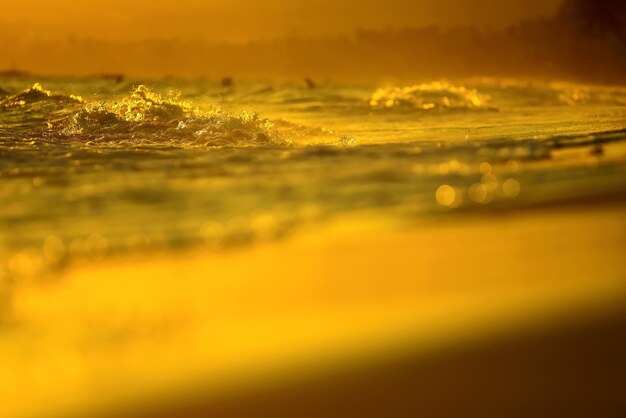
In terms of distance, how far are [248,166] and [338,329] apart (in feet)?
11.8

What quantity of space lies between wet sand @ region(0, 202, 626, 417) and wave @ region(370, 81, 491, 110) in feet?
30.3

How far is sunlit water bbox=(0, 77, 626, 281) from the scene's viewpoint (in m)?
4.40

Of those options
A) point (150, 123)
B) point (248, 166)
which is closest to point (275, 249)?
point (248, 166)

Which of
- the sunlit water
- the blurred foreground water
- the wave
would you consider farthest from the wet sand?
the wave

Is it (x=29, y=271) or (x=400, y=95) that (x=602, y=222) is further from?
(x=400, y=95)

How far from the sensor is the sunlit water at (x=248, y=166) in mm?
4402

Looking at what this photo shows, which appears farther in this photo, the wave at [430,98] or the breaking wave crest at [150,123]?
the wave at [430,98]

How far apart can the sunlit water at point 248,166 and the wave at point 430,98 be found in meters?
0.09

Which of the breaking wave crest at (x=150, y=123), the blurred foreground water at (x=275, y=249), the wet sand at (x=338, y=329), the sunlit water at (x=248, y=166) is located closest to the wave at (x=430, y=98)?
the sunlit water at (x=248, y=166)

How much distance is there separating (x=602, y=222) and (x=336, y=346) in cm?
179

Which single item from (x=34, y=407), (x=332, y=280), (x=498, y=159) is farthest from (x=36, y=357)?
(x=498, y=159)

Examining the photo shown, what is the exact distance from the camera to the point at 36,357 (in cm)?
292

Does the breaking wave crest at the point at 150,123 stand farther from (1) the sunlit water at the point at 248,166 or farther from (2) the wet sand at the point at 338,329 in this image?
(2) the wet sand at the point at 338,329

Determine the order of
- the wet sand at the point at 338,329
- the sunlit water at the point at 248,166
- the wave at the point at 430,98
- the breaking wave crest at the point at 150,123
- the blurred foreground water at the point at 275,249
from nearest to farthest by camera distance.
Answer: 1. the wet sand at the point at 338,329
2. the blurred foreground water at the point at 275,249
3. the sunlit water at the point at 248,166
4. the breaking wave crest at the point at 150,123
5. the wave at the point at 430,98
